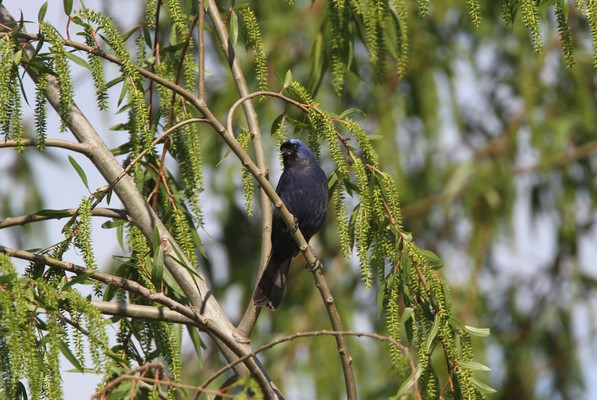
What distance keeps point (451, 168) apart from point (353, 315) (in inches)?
56.7

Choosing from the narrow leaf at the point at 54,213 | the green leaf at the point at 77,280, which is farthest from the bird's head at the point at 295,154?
the green leaf at the point at 77,280

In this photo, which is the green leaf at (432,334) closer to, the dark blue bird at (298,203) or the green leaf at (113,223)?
the green leaf at (113,223)

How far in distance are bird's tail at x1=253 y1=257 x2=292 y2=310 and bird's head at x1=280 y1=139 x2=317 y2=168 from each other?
1.90 ft

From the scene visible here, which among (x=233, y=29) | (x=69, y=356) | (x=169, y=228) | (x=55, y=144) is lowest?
(x=69, y=356)

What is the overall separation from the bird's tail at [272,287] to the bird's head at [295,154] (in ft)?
1.90

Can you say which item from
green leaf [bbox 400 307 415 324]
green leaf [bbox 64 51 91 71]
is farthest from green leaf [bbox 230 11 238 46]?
green leaf [bbox 400 307 415 324]

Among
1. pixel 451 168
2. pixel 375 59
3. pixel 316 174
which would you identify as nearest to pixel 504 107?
pixel 451 168

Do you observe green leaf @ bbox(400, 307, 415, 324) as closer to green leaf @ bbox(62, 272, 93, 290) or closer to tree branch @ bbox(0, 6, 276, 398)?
tree branch @ bbox(0, 6, 276, 398)

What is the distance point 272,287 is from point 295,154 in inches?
33.6

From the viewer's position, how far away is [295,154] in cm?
496

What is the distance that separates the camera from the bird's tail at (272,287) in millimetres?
4215

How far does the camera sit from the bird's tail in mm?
4215

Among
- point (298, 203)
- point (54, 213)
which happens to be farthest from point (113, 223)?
point (298, 203)

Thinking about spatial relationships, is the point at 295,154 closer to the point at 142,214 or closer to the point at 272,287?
the point at 272,287
